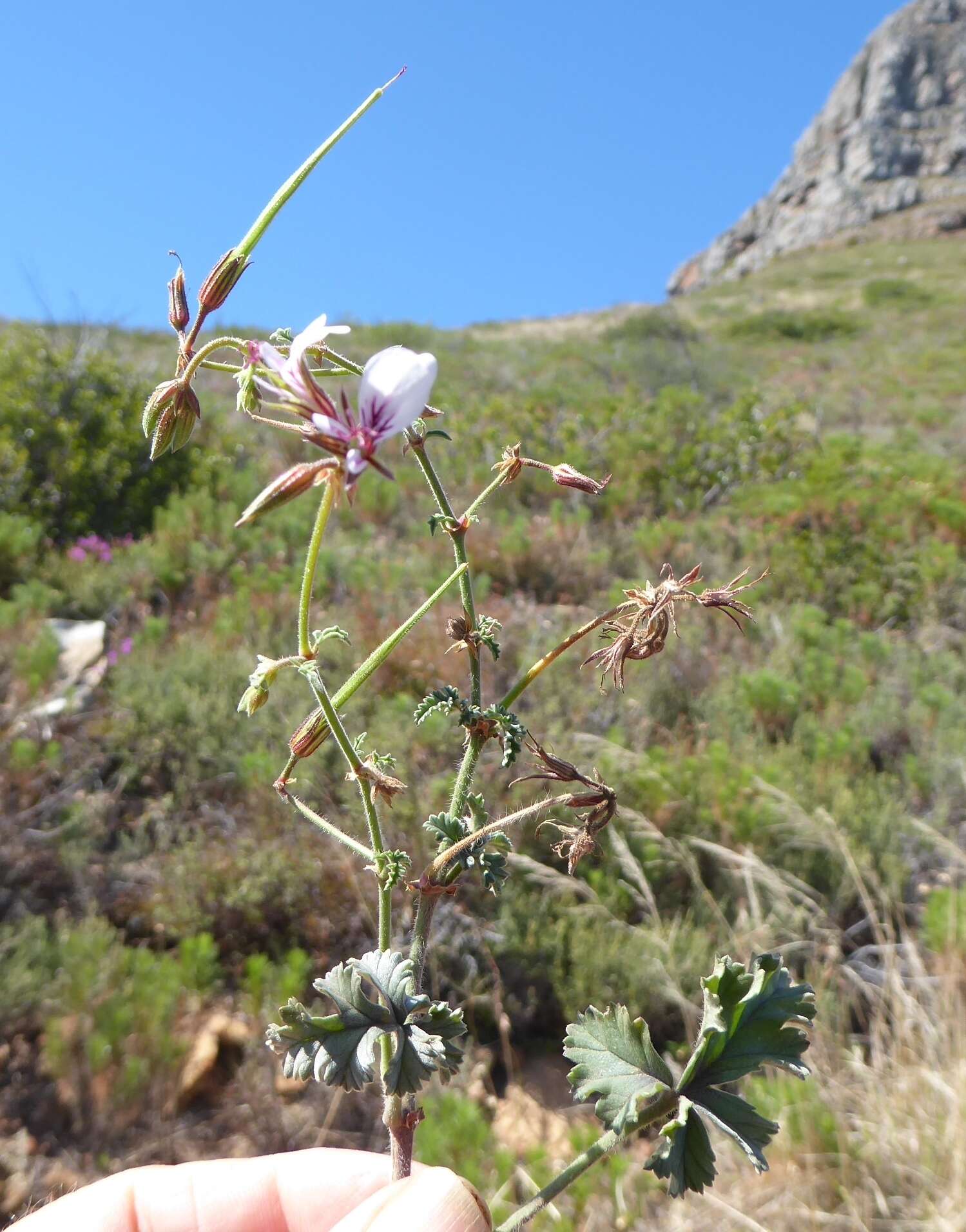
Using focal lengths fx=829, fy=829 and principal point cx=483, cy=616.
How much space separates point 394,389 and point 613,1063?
666mm

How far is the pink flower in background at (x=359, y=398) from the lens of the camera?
0.58m

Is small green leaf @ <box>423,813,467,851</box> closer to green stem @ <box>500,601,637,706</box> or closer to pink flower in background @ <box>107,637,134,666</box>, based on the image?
green stem @ <box>500,601,637,706</box>

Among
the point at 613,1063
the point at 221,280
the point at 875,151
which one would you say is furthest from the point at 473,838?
the point at 875,151

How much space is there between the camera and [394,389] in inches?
23.2

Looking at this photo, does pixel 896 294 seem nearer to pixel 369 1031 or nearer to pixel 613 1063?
pixel 613 1063

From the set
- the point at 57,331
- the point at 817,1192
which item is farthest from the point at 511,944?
the point at 57,331

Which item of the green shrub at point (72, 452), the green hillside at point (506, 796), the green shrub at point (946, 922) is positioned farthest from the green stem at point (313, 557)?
the green shrub at point (72, 452)

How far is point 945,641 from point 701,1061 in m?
5.34

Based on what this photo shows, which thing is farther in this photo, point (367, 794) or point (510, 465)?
point (510, 465)

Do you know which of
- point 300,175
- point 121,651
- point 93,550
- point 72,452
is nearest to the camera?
point 300,175

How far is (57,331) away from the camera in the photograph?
8281mm

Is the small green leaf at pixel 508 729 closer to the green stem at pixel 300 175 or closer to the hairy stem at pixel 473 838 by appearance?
the hairy stem at pixel 473 838

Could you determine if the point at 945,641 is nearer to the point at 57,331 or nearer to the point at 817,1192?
the point at 817,1192

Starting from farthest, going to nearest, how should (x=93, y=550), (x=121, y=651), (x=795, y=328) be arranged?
(x=795, y=328) → (x=93, y=550) → (x=121, y=651)
